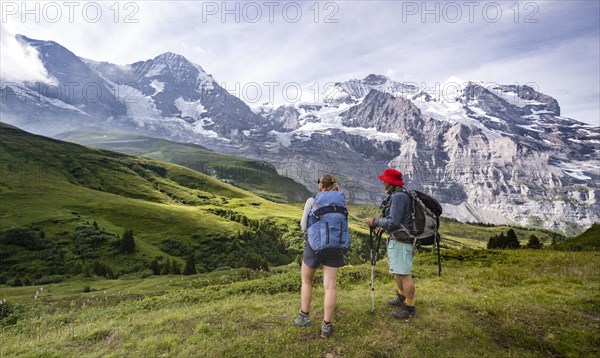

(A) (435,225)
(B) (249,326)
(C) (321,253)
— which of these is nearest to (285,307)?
(B) (249,326)

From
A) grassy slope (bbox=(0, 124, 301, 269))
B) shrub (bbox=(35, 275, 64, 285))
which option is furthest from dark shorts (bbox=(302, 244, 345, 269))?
grassy slope (bbox=(0, 124, 301, 269))

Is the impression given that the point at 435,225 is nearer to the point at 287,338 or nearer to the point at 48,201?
the point at 287,338

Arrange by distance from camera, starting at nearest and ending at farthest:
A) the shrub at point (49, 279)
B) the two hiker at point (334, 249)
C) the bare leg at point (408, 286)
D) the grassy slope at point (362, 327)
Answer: the grassy slope at point (362, 327) → the two hiker at point (334, 249) → the bare leg at point (408, 286) → the shrub at point (49, 279)

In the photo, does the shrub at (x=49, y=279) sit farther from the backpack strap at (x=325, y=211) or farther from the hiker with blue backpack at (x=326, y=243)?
the backpack strap at (x=325, y=211)

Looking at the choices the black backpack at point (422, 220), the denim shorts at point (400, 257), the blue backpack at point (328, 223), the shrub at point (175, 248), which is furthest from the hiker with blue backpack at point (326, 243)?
the shrub at point (175, 248)

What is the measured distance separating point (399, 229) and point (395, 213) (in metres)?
0.57

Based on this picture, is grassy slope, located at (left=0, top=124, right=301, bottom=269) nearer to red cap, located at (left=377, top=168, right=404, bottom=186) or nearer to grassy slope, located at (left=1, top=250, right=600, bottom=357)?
grassy slope, located at (left=1, top=250, right=600, bottom=357)

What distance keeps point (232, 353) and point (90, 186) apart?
149761 mm

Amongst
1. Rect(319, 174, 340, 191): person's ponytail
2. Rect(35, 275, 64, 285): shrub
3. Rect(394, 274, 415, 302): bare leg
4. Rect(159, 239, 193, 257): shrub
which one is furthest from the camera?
Rect(159, 239, 193, 257): shrub

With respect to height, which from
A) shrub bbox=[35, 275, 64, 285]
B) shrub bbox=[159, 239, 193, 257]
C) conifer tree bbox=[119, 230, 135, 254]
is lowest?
shrub bbox=[159, 239, 193, 257]

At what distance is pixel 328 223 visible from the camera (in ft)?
31.1

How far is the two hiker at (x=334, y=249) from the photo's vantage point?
9.50 meters

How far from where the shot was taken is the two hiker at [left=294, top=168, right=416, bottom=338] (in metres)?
9.50

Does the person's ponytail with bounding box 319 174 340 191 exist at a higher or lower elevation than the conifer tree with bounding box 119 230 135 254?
higher
